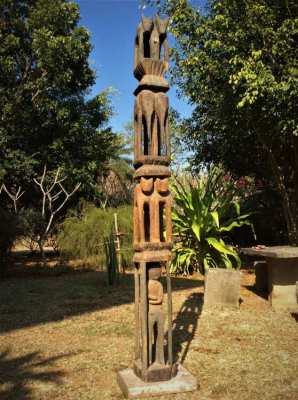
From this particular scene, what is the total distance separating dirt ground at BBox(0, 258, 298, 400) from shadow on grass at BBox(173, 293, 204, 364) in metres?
0.01

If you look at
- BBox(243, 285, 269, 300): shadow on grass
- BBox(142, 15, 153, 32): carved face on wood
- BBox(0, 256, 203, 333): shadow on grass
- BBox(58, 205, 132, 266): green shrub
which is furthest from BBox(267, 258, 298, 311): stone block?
BBox(58, 205, 132, 266): green shrub

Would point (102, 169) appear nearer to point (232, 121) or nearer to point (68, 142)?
point (68, 142)

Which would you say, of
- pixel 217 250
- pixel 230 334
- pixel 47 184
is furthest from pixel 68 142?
pixel 230 334

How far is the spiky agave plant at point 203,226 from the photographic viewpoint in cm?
698

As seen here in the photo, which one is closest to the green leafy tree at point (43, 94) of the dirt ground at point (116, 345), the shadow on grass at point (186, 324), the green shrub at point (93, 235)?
the green shrub at point (93, 235)

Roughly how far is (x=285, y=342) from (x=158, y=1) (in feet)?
22.6

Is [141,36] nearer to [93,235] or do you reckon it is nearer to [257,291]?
[257,291]

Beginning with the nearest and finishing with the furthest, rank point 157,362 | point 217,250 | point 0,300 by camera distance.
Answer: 1. point 157,362
2. point 0,300
3. point 217,250

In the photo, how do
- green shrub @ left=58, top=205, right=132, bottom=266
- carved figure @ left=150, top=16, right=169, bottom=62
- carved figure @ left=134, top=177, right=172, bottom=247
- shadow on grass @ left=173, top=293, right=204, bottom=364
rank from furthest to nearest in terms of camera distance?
1. green shrub @ left=58, top=205, right=132, bottom=266
2. shadow on grass @ left=173, top=293, right=204, bottom=364
3. carved figure @ left=150, top=16, right=169, bottom=62
4. carved figure @ left=134, top=177, right=172, bottom=247

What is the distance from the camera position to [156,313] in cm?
293

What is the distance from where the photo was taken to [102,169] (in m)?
12.4

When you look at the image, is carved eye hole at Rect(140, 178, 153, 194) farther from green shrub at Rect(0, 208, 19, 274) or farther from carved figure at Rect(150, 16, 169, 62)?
green shrub at Rect(0, 208, 19, 274)

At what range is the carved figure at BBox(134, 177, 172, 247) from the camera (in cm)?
293

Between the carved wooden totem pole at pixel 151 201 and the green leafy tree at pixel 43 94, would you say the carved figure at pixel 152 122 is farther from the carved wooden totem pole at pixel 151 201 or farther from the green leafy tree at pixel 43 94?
the green leafy tree at pixel 43 94
